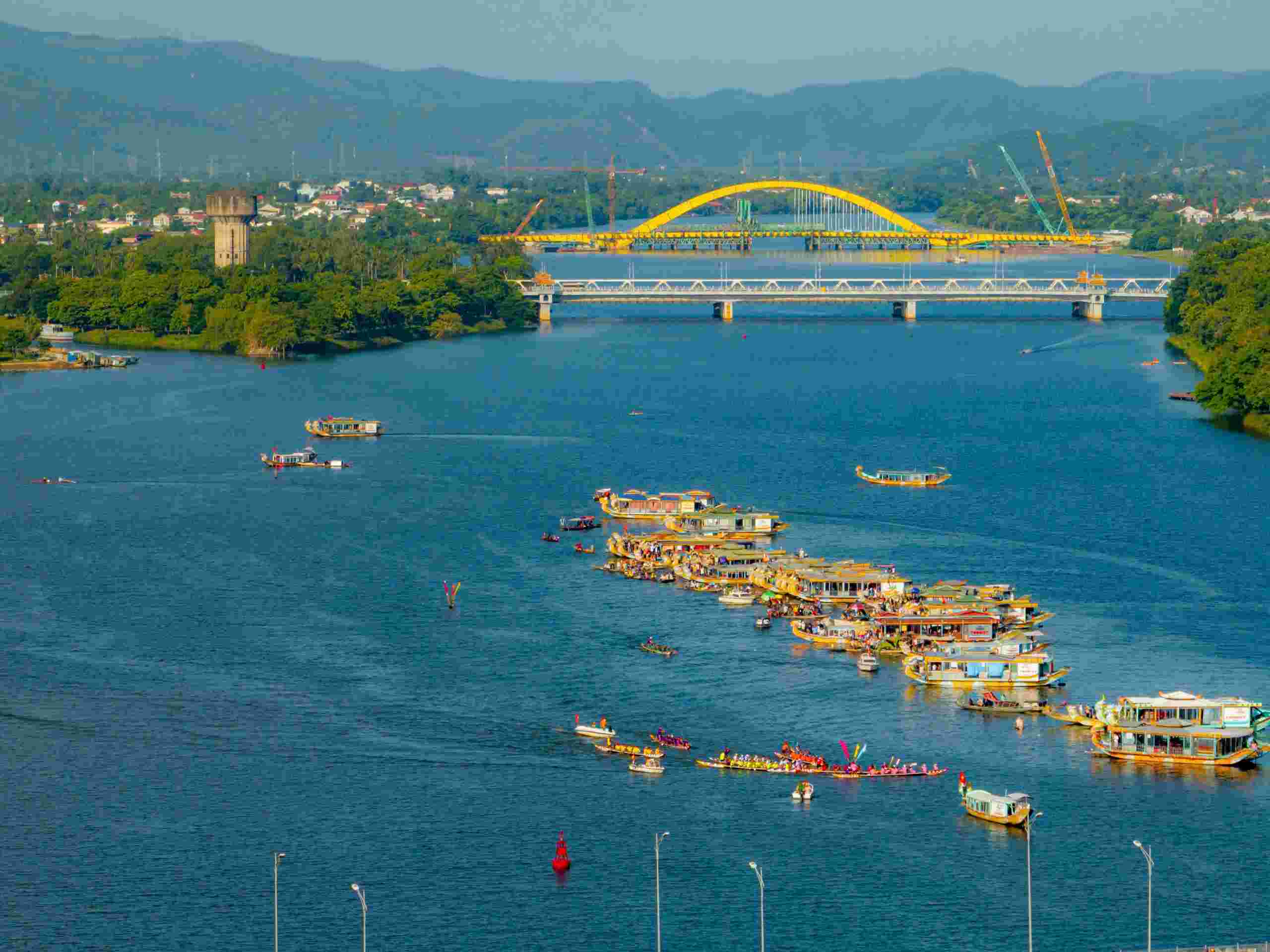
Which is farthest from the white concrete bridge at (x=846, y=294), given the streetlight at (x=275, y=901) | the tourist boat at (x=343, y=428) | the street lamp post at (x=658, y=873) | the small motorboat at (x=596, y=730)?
the streetlight at (x=275, y=901)

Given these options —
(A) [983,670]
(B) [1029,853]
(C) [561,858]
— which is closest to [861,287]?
(A) [983,670]

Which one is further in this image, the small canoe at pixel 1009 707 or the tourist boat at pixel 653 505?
the tourist boat at pixel 653 505

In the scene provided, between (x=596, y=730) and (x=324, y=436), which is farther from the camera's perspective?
(x=324, y=436)

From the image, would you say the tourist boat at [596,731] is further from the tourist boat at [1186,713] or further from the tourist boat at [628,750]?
the tourist boat at [1186,713]

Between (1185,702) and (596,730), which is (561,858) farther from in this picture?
(1185,702)

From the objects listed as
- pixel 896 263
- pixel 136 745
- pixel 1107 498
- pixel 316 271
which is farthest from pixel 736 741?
pixel 896 263

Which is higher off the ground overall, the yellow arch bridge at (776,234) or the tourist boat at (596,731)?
the yellow arch bridge at (776,234)

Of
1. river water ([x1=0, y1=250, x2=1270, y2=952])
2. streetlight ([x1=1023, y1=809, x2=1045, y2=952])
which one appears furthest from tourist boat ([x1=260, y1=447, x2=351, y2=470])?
streetlight ([x1=1023, y1=809, x2=1045, y2=952])
